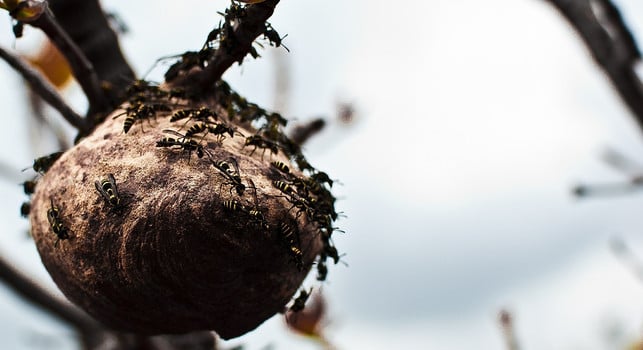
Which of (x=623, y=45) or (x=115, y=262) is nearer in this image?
(x=115, y=262)

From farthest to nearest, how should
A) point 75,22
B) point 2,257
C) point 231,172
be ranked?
point 2,257 < point 75,22 < point 231,172

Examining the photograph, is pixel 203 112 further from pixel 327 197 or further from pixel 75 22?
pixel 75 22

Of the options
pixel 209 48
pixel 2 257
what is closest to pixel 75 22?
pixel 209 48

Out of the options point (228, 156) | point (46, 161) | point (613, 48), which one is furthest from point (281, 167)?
point (613, 48)

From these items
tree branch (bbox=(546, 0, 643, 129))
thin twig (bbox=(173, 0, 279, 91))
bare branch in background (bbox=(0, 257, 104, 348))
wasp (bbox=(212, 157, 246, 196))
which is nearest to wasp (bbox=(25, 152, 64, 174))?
thin twig (bbox=(173, 0, 279, 91))

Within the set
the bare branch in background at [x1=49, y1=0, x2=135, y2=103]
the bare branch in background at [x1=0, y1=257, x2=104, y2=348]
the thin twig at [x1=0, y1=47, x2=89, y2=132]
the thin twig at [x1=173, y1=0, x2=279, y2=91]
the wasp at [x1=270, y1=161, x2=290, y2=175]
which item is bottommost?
the bare branch in background at [x1=0, y1=257, x2=104, y2=348]

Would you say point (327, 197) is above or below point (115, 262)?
above

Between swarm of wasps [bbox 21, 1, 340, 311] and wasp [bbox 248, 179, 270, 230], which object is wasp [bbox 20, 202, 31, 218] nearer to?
swarm of wasps [bbox 21, 1, 340, 311]
